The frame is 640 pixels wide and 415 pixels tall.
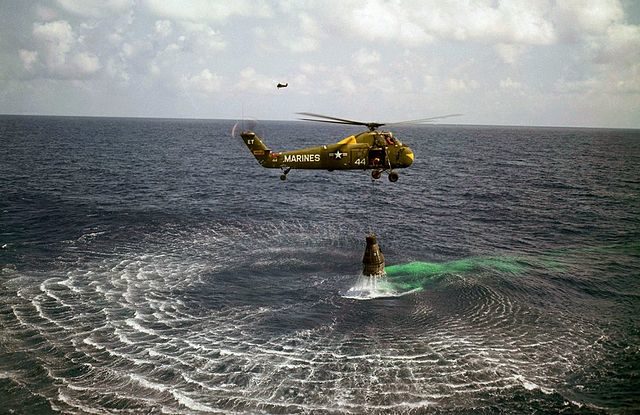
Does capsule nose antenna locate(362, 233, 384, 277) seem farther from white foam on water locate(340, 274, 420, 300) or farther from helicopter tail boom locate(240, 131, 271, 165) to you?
helicopter tail boom locate(240, 131, 271, 165)

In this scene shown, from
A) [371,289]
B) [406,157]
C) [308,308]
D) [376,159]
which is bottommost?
[308,308]

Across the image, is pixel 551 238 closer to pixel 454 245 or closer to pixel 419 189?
pixel 454 245

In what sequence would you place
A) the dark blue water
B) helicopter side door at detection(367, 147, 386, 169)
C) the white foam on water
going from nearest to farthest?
the dark blue water < helicopter side door at detection(367, 147, 386, 169) < the white foam on water

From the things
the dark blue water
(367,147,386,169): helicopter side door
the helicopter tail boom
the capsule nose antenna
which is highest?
the helicopter tail boom

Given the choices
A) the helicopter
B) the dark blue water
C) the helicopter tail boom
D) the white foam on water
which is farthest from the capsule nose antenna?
the helicopter tail boom

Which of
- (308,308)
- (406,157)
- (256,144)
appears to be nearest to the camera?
(308,308)

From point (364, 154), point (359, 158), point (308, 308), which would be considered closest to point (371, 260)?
point (308, 308)

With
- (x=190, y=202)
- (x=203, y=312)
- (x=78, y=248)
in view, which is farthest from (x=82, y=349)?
(x=190, y=202)

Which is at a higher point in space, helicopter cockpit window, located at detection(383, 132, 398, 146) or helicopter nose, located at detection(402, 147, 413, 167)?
helicopter cockpit window, located at detection(383, 132, 398, 146)

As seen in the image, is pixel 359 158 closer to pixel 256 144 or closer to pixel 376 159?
pixel 376 159
